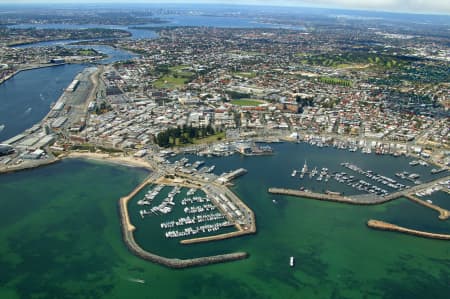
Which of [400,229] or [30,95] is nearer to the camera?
[400,229]

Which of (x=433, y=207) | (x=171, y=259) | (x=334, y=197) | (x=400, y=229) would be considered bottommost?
(x=171, y=259)

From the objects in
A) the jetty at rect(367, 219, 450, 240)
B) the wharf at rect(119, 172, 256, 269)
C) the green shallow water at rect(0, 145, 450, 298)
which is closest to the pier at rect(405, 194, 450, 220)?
the green shallow water at rect(0, 145, 450, 298)

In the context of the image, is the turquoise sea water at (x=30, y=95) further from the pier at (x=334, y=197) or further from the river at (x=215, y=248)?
the pier at (x=334, y=197)

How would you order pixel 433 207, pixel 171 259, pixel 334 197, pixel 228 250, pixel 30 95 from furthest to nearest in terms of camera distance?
pixel 30 95, pixel 334 197, pixel 433 207, pixel 228 250, pixel 171 259

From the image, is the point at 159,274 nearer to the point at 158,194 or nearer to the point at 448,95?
the point at 158,194

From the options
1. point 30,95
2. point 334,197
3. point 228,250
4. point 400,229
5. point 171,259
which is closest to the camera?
point 171,259

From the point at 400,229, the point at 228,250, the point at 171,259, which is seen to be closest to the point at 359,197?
the point at 400,229

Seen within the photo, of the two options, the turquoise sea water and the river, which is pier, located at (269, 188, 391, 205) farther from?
the turquoise sea water

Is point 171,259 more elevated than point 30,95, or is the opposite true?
point 30,95

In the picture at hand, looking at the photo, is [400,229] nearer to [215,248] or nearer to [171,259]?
[215,248]
